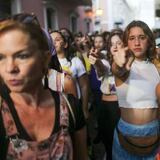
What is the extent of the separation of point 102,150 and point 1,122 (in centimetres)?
420

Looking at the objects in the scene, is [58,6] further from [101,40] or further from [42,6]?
[101,40]

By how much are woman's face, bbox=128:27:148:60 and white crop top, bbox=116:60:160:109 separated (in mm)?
227

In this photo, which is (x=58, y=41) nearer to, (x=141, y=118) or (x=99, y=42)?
(x=141, y=118)

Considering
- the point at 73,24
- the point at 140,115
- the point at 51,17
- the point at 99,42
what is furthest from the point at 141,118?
the point at 73,24

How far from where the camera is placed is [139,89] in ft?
11.6

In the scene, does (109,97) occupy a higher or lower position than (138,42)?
lower

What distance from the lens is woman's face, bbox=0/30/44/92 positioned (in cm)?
181

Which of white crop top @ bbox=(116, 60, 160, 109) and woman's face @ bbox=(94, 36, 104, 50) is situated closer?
white crop top @ bbox=(116, 60, 160, 109)

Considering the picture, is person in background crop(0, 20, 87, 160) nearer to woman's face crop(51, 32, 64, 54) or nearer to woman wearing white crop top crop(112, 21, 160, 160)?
woman wearing white crop top crop(112, 21, 160, 160)

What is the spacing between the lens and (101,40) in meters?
8.30

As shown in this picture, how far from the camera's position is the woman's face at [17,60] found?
5.92 feet

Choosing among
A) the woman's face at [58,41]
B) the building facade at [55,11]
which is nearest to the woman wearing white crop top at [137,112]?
the woman's face at [58,41]

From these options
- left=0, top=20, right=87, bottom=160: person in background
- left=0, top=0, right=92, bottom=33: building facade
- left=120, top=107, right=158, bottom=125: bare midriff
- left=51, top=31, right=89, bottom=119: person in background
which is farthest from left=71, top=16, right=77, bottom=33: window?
left=0, top=20, right=87, bottom=160: person in background

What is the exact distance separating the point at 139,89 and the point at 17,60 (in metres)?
1.87
